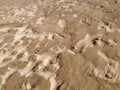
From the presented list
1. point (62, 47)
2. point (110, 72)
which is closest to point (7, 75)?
point (62, 47)

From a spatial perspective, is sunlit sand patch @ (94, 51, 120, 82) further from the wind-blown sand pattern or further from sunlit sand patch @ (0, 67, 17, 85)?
sunlit sand patch @ (0, 67, 17, 85)

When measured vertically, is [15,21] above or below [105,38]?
below

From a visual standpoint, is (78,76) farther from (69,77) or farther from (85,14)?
(85,14)

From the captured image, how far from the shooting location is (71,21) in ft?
17.1

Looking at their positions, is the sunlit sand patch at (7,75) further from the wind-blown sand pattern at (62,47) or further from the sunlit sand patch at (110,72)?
the sunlit sand patch at (110,72)

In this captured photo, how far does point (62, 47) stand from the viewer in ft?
13.8

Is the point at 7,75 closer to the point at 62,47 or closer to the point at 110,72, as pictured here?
the point at 62,47

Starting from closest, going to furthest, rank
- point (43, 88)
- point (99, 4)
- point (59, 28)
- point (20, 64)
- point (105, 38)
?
point (43, 88), point (20, 64), point (105, 38), point (59, 28), point (99, 4)

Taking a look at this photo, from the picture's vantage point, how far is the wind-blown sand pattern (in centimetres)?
338

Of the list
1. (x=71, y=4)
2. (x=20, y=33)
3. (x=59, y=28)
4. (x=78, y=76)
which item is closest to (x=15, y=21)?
(x=20, y=33)

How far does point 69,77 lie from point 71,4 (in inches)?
143

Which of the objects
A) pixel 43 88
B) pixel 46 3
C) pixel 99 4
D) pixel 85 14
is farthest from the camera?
pixel 46 3

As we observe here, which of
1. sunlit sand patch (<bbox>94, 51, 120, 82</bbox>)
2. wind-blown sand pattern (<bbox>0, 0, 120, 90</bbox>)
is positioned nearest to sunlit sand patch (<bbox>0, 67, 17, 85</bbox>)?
wind-blown sand pattern (<bbox>0, 0, 120, 90</bbox>)

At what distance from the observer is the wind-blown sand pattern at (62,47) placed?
11.1 ft
